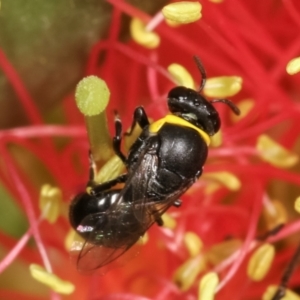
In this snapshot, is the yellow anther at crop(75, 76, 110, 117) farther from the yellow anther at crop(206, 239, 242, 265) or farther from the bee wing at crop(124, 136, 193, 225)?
the yellow anther at crop(206, 239, 242, 265)

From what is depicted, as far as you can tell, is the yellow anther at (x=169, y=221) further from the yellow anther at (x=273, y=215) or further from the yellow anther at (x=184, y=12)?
the yellow anther at (x=184, y=12)

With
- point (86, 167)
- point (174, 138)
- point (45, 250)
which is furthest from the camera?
point (86, 167)

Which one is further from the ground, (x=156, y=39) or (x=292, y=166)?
(x=156, y=39)

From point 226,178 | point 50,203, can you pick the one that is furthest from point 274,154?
point 50,203

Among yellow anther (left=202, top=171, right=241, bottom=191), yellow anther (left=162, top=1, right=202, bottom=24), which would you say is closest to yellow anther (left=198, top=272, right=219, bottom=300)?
yellow anther (left=202, top=171, right=241, bottom=191)

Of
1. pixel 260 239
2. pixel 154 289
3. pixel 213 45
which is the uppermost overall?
pixel 213 45

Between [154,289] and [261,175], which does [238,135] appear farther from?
[154,289]

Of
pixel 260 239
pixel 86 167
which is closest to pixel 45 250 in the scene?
pixel 86 167
